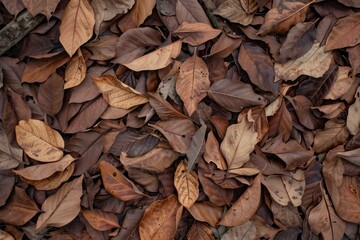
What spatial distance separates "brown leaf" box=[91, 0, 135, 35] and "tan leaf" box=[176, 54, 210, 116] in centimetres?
23

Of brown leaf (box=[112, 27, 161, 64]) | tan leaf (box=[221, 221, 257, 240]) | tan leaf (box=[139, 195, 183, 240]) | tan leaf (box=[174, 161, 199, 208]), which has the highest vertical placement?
brown leaf (box=[112, 27, 161, 64])

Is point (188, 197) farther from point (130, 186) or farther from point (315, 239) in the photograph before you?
point (315, 239)

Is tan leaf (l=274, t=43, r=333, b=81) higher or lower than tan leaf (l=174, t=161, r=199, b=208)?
higher

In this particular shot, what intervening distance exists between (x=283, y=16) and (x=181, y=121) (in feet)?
1.42

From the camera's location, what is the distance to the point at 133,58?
1271 millimetres

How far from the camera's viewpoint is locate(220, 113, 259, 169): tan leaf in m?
1.22

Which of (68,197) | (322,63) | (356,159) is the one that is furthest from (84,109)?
(356,159)

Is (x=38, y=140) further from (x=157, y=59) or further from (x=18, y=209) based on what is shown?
(x=157, y=59)

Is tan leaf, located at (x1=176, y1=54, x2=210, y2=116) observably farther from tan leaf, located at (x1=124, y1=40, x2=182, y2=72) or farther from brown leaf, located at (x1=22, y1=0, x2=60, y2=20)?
brown leaf, located at (x1=22, y1=0, x2=60, y2=20)

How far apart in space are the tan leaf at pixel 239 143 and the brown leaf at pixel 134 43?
342 millimetres

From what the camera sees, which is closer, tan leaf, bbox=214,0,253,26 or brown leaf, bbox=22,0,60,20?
brown leaf, bbox=22,0,60,20

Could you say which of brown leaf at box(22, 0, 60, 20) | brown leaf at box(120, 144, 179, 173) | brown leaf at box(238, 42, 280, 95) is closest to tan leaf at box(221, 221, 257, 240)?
brown leaf at box(120, 144, 179, 173)

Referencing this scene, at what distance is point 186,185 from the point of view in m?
1.23

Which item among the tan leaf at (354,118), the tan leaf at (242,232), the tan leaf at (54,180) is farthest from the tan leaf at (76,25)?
the tan leaf at (354,118)
